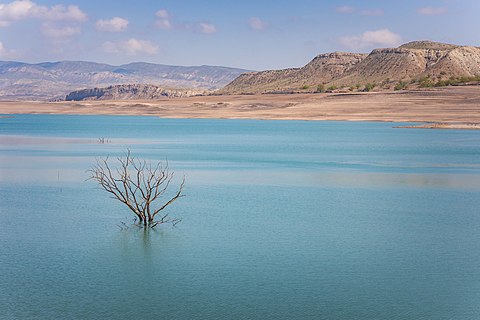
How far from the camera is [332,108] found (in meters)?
84.9

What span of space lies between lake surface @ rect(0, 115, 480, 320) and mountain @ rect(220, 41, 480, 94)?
90014mm

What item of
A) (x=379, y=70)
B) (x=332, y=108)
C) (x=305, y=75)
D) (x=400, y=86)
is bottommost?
(x=332, y=108)

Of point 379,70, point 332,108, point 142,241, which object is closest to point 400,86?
point 332,108

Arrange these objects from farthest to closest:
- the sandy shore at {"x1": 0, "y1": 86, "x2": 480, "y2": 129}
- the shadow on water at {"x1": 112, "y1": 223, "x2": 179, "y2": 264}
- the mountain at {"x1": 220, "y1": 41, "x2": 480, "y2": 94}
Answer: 1. the mountain at {"x1": 220, "y1": 41, "x2": 480, "y2": 94}
2. the sandy shore at {"x1": 0, "y1": 86, "x2": 480, "y2": 129}
3. the shadow on water at {"x1": 112, "y1": 223, "x2": 179, "y2": 264}

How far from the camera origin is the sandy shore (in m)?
70.8

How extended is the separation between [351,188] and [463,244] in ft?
30.2

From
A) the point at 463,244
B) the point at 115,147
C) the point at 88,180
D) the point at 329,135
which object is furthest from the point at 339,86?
the point at 463,244

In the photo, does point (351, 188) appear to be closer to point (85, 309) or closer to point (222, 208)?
point (222, 208)

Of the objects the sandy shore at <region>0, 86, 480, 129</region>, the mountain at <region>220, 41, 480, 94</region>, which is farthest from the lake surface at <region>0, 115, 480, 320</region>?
the mountain at <region>220, 41, 480, 94</region>

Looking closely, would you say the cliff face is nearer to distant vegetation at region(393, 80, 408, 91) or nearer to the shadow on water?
distant vegetation at region(393, 80, 408, 91)

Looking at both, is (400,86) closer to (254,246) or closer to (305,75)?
(305,75)

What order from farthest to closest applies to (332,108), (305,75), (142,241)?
(305,75) → (332,108) → (142,241)

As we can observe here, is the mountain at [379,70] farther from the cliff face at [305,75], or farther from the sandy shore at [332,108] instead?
the sandy shore at [332,108]

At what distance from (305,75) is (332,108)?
94492mm
